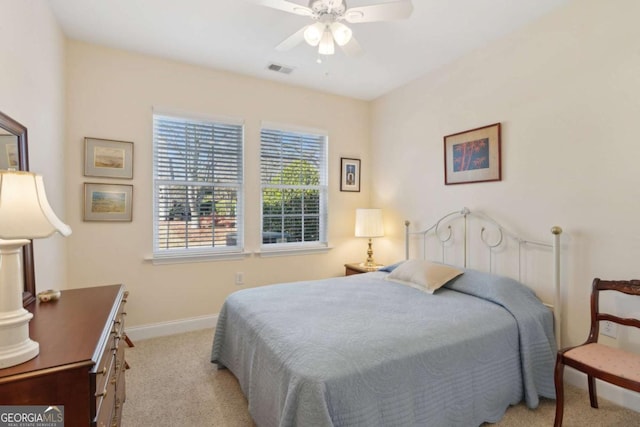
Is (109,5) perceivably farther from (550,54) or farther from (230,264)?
(550,54)

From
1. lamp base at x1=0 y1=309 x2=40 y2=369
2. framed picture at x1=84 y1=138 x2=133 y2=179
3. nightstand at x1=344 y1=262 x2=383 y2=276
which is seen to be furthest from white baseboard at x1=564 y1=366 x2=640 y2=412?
framed picture at x1=84 y1=138 x2=133 y2=179

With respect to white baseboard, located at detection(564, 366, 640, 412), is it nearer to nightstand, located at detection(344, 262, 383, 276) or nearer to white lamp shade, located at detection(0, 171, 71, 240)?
nightstand, located at detection(344, 262, 383, 276)

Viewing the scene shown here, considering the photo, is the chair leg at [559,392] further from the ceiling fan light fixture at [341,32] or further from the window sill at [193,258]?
the window sill at [193,258]

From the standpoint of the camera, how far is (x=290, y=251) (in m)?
3.74

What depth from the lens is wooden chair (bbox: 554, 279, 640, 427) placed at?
5.12 ft

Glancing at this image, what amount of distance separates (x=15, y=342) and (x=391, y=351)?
1.45 m

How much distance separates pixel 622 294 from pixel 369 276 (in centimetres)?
179

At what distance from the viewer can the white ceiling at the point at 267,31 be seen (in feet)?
7.59

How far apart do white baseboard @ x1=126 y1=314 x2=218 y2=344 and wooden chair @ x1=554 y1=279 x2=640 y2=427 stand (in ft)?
9.68

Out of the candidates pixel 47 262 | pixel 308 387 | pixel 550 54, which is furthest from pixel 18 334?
pixel 550 54

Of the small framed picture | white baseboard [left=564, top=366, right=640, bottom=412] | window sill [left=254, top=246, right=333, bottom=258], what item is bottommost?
white baseboard [left=564, top=366, right=640, bottom=412]

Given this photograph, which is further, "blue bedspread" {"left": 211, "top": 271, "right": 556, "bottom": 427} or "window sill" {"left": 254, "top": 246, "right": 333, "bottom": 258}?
"window sill" {"left": 254, "top": 246, "right": 333, "bottom": 258}

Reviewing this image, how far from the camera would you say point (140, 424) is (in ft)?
6.10

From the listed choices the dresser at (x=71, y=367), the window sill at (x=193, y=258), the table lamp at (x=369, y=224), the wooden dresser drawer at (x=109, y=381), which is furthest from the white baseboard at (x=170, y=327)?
the table lamp at (x=369, y=224)
